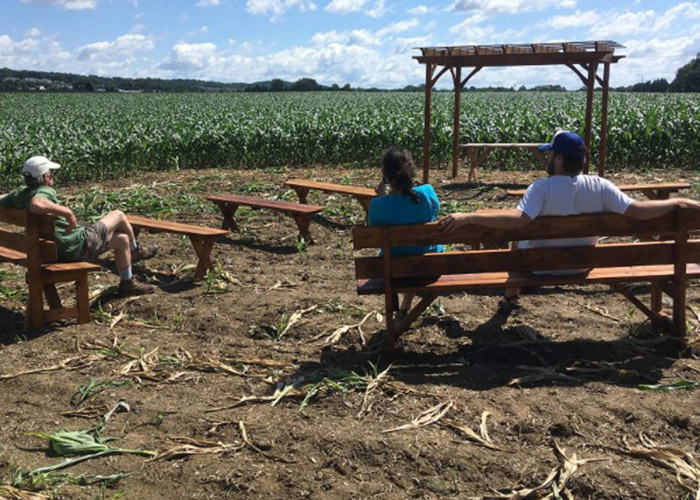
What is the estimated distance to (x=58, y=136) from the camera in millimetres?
16781

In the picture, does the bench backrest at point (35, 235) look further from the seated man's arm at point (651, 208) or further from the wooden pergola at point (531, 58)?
the wooden pergola at point (531, 58)

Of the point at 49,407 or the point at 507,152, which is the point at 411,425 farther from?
the point at 507,152

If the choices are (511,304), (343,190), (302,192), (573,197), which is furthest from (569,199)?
(302,192)

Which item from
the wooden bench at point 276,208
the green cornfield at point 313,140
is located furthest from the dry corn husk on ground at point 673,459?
the green cornfield at point 313,140

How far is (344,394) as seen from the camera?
4.29 metres

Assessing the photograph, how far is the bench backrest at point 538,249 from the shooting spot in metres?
4.51

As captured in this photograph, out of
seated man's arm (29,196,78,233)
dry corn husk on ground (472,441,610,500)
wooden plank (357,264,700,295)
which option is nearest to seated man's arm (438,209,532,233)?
wooden plank (357,264,700,295)

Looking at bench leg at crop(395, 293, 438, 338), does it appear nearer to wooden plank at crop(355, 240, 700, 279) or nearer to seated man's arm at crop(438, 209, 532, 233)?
wooden plank at crop(355, 240, 700, 279)

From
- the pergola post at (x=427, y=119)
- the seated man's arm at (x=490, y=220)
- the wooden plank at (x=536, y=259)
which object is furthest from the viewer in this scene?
the pergola post at (x=427, y=119)

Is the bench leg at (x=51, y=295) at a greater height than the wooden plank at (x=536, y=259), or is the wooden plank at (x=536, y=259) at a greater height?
the wooden plank at (x=536, y=259)

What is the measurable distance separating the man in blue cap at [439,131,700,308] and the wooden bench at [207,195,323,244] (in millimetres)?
4273

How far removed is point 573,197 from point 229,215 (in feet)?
19.5

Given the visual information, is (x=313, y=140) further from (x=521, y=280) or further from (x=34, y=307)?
(x=521, y=280)

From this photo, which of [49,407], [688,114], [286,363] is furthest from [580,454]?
[688,114]
